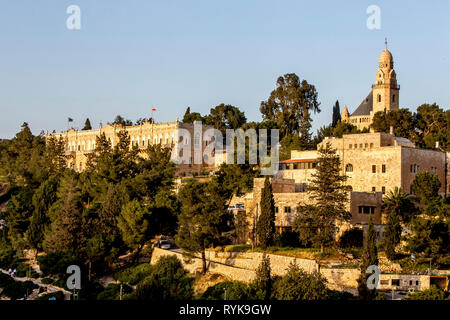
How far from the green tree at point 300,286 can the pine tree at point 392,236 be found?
480 cm

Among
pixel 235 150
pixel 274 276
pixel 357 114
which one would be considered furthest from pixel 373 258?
pixel 357 114

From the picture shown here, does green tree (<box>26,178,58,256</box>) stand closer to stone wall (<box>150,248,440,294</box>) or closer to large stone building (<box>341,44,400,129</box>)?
stone wall (<box>150,248,440,294</box>)

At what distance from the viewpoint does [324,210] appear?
124ft

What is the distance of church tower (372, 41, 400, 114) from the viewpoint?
77812 millimetres

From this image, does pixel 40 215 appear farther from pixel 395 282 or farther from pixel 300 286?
pixel 395 282

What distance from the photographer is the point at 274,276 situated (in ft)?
118

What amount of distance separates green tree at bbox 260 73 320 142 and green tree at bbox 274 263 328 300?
38159mm

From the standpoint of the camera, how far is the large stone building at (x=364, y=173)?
Result: 4122 centimetres

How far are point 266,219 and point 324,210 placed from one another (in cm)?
368

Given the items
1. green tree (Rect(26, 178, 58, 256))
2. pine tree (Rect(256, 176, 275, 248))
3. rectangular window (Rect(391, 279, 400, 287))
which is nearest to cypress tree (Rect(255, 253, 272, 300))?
pine tree (Rect(256, 176, 275, 248))

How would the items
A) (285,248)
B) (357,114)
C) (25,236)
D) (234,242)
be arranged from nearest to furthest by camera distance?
(285,248) → (234,242) → (25,236) → (357,114)

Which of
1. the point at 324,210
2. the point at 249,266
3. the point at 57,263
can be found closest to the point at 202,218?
the point at 249,266

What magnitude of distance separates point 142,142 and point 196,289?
144 feet

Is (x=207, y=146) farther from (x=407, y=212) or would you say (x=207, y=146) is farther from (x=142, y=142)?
(x=407, y=212)
